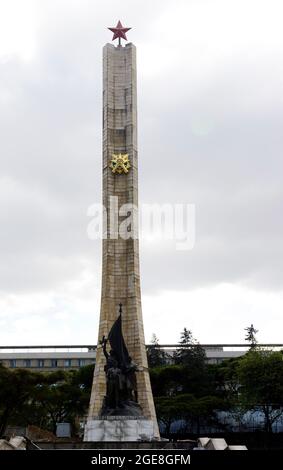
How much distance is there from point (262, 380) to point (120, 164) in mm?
16761

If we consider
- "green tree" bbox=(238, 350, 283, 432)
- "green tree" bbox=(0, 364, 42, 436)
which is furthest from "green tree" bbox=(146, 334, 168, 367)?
"green tree" bbox=(0, 364, 42, 436)

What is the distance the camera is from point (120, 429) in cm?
2695

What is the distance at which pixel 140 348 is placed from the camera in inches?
1304

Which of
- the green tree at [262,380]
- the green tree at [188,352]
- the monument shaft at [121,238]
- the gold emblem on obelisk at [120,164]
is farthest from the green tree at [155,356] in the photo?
the gold emblem on obelisk at [120,164]

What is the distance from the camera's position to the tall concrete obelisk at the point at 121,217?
3266cm

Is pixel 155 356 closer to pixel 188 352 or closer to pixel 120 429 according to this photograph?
pixel 188 352

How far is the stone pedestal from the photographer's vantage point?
26625 mm

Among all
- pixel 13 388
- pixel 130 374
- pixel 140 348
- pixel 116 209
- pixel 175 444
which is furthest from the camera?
pixel 13 388

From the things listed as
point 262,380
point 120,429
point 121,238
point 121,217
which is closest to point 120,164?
point 121,217

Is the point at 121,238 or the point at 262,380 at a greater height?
the point at 121,238
